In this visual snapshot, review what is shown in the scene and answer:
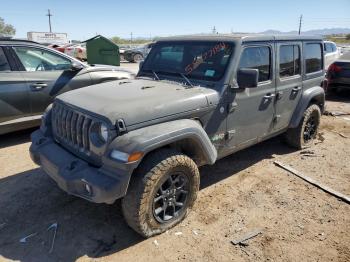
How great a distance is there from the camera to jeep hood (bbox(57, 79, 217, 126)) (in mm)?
2945

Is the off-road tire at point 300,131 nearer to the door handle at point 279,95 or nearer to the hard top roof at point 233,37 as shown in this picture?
the door handle at point 279,95

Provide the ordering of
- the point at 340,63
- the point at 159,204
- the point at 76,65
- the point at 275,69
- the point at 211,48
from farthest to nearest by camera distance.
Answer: the point at 340,63 < the point at 76,65 < the point at 275,69 < the point at 211,48 < the point at 159,204

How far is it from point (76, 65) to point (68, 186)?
3662mm

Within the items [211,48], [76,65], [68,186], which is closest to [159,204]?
[68,186]

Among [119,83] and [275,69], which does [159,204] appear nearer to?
[119,83]

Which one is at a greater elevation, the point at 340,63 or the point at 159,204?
the point at 340,63

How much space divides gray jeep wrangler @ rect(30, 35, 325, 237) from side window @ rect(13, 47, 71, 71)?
2.17 meters

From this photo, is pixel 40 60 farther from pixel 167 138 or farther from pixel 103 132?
pixel 167 138

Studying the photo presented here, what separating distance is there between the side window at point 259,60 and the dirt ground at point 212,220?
138 cm

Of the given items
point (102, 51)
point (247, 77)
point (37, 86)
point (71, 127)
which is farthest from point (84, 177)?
point (102, 51)

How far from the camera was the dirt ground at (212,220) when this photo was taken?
9.78ft

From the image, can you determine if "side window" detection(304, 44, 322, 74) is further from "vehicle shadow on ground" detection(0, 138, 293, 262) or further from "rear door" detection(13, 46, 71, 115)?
"rear door" detection(13, 46, 71, 115)

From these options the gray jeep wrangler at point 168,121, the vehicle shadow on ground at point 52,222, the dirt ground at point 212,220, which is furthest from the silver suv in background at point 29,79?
the gray jeep wrangler at point 168,121

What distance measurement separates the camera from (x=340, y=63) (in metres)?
9.34
